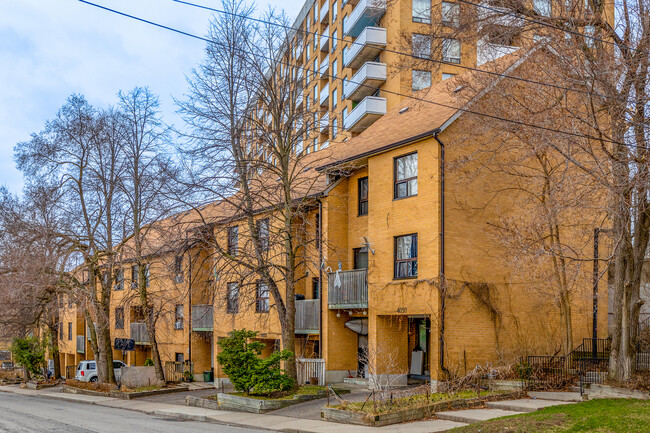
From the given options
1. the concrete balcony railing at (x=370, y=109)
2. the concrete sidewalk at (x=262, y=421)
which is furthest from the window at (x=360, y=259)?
the concrete balcony railing at (x=370, y=109)

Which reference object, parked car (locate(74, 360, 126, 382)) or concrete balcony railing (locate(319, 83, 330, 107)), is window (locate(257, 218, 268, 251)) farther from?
concrete balcony railing (locate(319, 83, 330, 107))

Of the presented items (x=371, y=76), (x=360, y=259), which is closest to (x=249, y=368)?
(x=360, y=259)

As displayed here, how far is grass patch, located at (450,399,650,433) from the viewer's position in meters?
12.8

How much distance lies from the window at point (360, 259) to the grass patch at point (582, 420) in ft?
38.4

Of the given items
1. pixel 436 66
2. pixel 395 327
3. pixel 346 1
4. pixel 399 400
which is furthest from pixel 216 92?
pixel 346 1

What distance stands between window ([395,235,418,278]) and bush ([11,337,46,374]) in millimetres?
28776

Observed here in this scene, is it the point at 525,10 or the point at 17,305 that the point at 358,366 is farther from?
the point at 17,305

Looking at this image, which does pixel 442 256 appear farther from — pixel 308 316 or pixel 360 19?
pixel 360 19

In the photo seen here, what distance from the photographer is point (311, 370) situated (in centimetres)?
2583

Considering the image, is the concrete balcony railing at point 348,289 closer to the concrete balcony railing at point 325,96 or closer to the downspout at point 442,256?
the downspout at point 442,256

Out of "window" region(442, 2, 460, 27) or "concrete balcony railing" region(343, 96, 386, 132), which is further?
"concrete balcony railing" region(343, 96, 386, 132)

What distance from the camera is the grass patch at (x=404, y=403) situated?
→ 17203 mm

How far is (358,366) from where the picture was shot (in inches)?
1042

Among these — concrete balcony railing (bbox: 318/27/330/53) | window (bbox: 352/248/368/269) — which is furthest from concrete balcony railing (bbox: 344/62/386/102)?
window (bbox: 352/248/368/269)
